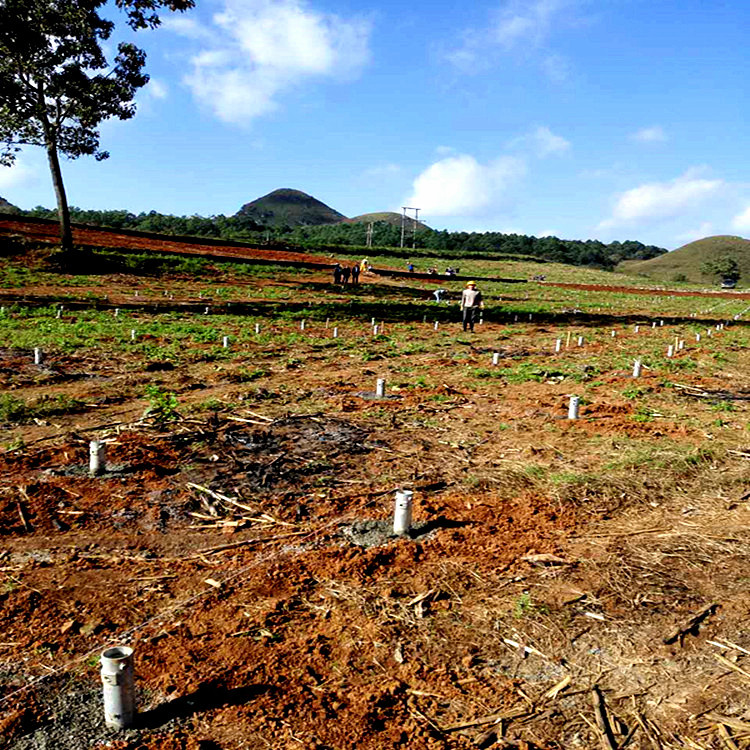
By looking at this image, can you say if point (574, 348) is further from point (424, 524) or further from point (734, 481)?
point (424, 524)

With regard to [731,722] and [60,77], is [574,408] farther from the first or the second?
[60,77]

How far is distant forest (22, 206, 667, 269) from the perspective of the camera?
236ft

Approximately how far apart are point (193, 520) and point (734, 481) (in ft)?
19.2

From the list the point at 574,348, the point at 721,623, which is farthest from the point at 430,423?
the point at 574,348

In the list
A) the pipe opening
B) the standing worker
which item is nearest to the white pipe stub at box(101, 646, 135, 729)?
the pipe opening

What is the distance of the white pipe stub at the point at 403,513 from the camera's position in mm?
5559

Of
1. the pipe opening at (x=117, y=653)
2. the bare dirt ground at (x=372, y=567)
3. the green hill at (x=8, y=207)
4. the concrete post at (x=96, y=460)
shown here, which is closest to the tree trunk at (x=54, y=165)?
the bare dirt ground at (x=372, y=567)

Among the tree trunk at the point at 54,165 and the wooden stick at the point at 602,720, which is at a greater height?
the tree trunk at the point at 54,165

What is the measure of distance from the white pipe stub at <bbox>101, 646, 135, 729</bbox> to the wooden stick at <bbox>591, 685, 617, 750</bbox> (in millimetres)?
2507

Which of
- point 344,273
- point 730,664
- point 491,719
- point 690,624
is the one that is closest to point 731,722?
point 730,664

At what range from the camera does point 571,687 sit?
3.78m

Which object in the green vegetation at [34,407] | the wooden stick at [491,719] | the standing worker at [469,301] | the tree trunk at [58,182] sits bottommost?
the wooden stick at [491,719]

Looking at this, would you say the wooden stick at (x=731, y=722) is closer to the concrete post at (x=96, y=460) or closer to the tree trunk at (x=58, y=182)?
the concrete post at (x=96, y=460)

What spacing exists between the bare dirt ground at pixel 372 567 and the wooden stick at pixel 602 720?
2cm
